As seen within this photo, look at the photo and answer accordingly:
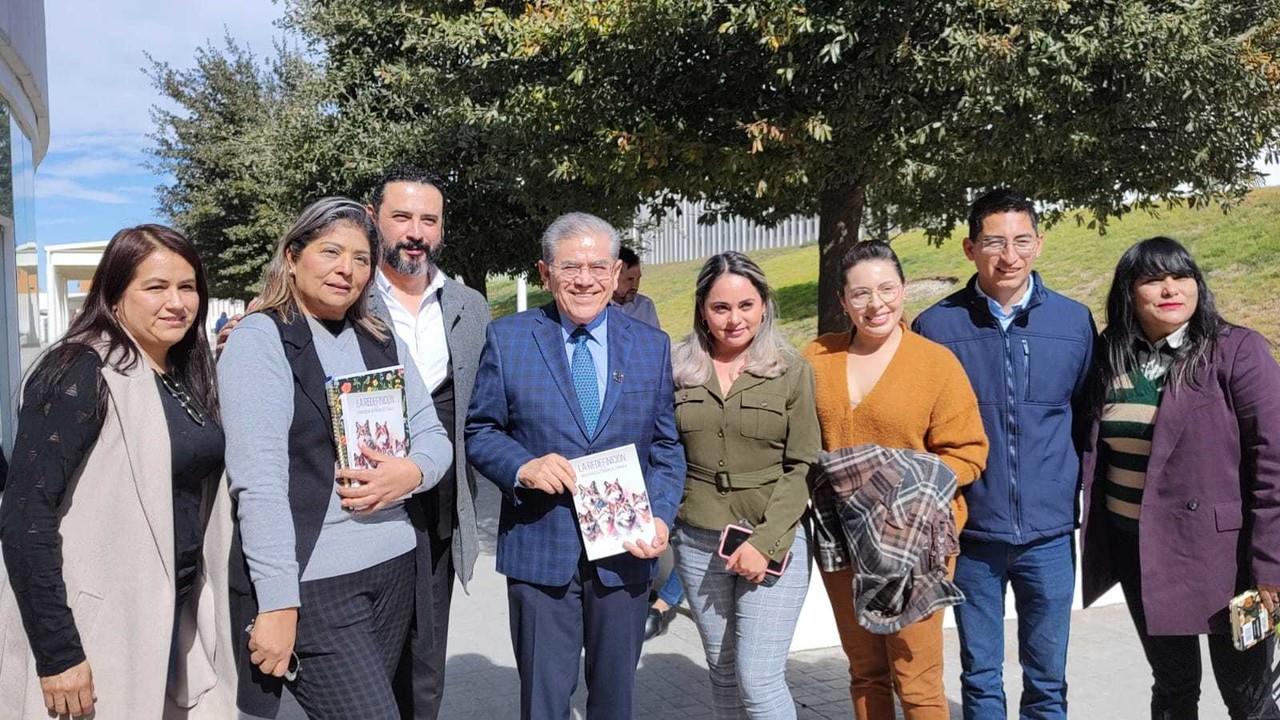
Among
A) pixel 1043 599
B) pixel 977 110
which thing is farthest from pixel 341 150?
pixel 1043 599

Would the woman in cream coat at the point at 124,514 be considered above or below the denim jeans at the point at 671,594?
above

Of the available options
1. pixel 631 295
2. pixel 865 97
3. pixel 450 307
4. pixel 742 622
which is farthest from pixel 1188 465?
pixel 631 295

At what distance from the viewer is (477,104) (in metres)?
6.90

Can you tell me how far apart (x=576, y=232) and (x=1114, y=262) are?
638 inches

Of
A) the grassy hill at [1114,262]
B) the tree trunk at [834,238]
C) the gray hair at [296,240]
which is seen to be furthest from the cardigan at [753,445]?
the grassy hill at [1114,262]

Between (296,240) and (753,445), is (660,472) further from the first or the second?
(296,240)

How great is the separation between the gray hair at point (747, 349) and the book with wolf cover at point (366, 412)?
1.05 meters

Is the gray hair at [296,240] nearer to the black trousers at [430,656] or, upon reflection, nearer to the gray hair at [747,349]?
the black trousers at [430,656]

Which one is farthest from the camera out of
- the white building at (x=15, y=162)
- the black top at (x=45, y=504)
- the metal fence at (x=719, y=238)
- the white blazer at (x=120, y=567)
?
the metal fence at (x=719, y=238)

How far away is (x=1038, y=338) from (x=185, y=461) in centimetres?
285

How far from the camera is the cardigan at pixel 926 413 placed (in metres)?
3.30

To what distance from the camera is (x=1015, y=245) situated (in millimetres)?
3447

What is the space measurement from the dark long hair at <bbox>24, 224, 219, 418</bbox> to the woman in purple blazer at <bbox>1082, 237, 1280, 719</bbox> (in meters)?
3.05

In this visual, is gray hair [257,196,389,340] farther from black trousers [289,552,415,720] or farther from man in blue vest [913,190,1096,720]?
man in blue vest [913,190,1096,720]
